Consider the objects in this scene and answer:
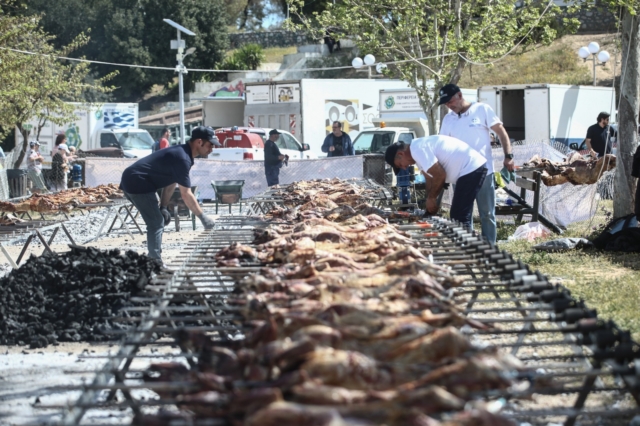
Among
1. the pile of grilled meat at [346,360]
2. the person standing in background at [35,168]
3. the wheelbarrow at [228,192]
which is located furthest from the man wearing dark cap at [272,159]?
the pile of grilled meat at [346,360]

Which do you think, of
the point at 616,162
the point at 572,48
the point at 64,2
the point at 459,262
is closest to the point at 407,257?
the point at 459,262

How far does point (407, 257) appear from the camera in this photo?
17.2 ft

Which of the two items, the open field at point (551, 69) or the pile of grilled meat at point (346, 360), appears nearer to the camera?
the pile of grilled meat at point (346, 360)

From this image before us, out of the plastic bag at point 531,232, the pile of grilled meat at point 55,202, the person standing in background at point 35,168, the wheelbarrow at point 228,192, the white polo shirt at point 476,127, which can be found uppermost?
the white polo shirt at point 476,127

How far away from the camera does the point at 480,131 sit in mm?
9273

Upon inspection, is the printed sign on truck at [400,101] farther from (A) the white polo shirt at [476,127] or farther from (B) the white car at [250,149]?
(A) the white polo shirt at [476,127]

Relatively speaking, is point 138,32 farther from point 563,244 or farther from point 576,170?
point 563,244

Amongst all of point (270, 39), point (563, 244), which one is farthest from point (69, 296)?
point (270, 39)

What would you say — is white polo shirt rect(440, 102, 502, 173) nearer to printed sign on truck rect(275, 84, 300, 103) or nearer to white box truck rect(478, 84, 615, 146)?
white box truck rect(478, 84, 615, 146)

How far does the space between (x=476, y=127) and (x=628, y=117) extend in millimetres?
4183

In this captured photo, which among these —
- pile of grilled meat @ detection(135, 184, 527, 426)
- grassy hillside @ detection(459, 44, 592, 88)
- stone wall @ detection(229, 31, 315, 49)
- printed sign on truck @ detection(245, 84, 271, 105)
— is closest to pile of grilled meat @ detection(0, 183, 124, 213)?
pile of grilled meat @ detection(135, 184, 527, 426)

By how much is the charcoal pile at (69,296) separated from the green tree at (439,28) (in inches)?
542

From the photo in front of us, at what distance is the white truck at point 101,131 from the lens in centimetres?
3272

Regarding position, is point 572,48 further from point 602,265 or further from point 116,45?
point 602,265
